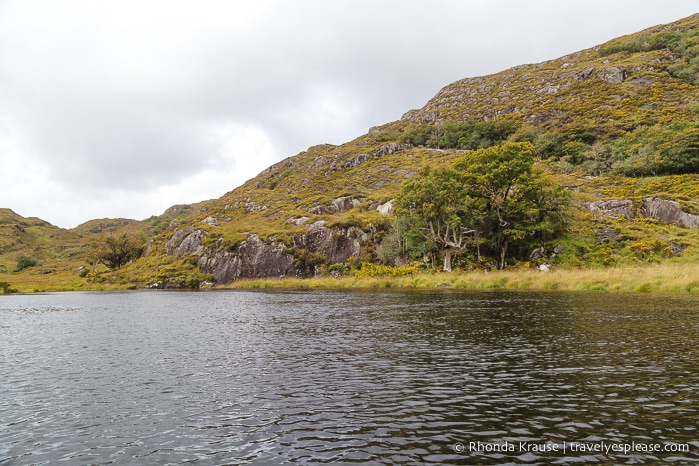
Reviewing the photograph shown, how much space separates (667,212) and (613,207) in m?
9.76

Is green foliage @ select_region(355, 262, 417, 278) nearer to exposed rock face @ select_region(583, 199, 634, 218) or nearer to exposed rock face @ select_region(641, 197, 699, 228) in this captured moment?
exposed rock face @ select_region(583, 199, 634, 218)

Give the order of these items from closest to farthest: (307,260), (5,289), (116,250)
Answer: (307,260)
(5,289)
(116,250)

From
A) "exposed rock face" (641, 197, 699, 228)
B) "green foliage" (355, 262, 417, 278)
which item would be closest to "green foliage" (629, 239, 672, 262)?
"exposed rock face" (641, 197, 699, 228)

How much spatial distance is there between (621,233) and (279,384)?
73.2m

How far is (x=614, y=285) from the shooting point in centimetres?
4475

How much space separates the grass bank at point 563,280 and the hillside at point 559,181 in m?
11.8

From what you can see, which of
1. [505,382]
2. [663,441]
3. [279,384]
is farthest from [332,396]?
[663,441]

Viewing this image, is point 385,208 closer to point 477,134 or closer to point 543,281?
point 543,281

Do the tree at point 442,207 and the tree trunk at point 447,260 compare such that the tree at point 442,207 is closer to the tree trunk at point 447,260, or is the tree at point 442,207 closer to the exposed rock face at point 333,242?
the tree trunk at point 447,260

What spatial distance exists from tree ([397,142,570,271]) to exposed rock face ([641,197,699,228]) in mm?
19067

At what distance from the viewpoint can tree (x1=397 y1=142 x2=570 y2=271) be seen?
69.4 m

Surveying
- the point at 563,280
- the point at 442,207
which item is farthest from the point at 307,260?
the point at 563,280

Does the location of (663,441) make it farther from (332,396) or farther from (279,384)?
(279,384)

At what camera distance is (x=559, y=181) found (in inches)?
4021
